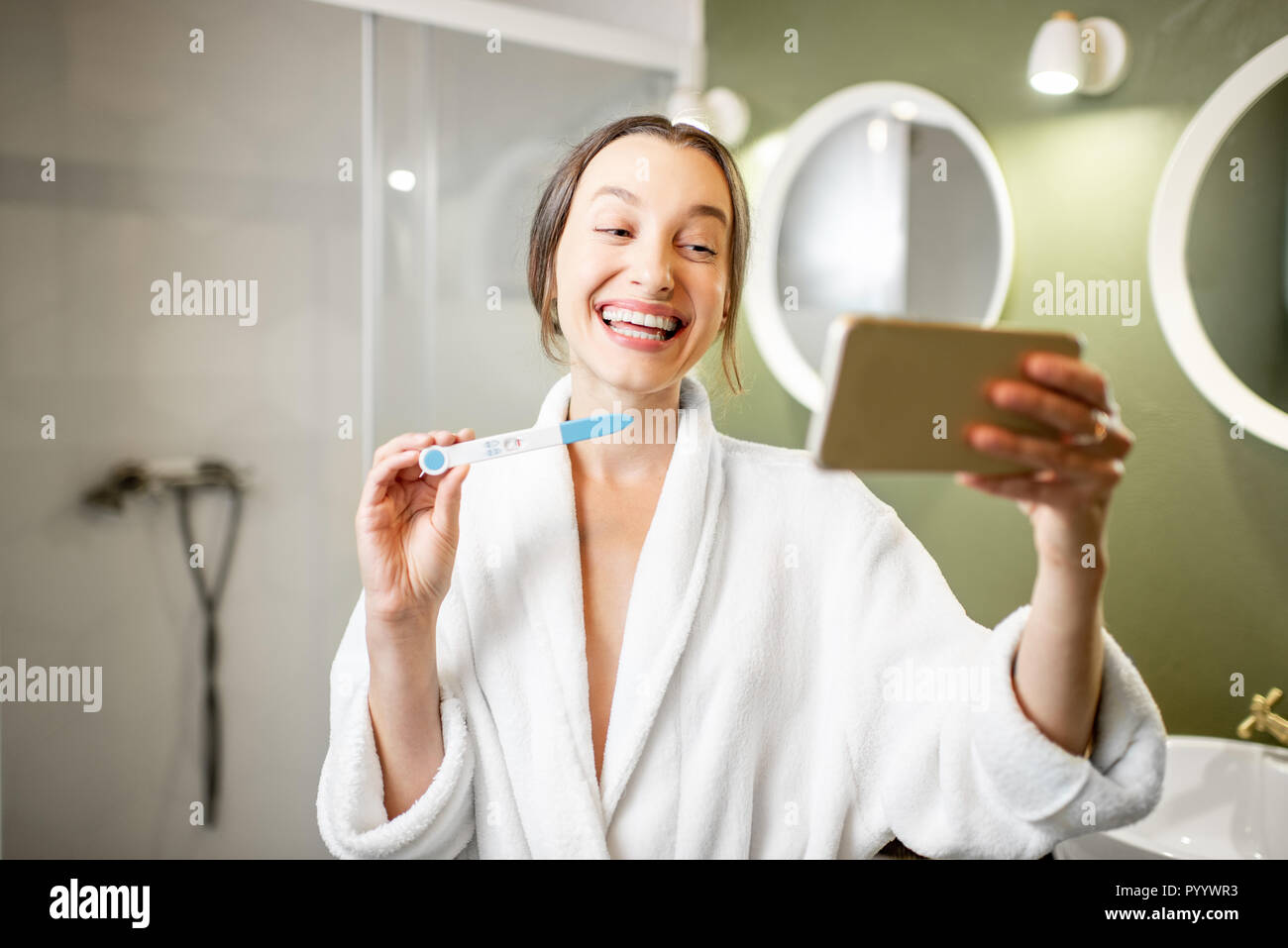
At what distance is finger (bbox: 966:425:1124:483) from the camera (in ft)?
1.28

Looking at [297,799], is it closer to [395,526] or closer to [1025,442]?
[395,526]

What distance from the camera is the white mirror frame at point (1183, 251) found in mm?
687

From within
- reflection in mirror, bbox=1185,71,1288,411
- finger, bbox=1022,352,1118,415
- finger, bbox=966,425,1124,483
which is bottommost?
finger, bbox=966,425,1124,483

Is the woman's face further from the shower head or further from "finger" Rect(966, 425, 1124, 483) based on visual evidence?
the shower head

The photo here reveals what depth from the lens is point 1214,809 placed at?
765 mm

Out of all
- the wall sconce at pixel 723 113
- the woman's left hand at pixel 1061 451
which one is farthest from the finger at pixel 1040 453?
the wall sconce at pixel 723 113

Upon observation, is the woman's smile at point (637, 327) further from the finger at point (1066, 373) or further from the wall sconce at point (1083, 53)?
the wall sconce at point (1083, 53)

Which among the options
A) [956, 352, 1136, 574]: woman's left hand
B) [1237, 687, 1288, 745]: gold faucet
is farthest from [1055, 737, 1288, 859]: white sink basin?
[956, 352, 1136, 574]: woman's left hand

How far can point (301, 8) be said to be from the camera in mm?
833

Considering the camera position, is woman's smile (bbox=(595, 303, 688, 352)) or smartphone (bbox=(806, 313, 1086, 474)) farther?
woman's smile (bbox=(595, 303, 688, 352))

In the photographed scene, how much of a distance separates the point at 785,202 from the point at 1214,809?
2.36ft

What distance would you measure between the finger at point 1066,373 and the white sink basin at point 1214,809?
19.4 inches

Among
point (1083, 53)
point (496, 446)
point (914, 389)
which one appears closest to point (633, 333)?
point (496, 446)

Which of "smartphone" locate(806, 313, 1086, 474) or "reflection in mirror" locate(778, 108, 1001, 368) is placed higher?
"reflection in mirror" locate(778, 108, 1001, 368)
